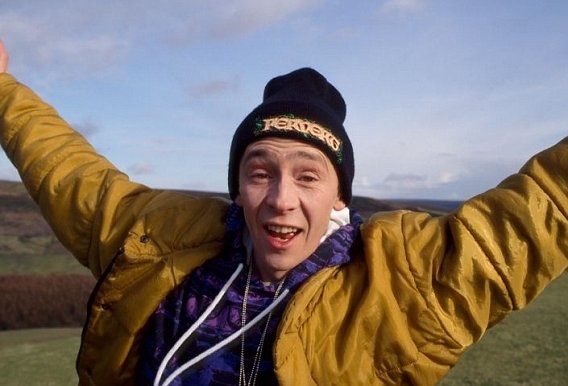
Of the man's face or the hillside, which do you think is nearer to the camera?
the man's face

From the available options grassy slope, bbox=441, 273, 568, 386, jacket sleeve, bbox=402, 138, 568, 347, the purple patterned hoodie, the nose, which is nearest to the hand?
the purple patterned hoodie

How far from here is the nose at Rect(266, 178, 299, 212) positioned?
6.09 feet

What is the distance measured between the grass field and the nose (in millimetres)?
2341

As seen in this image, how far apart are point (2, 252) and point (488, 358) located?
632 cm

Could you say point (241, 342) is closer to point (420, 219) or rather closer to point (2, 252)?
point (420, 219)

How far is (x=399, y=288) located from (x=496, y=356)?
2.70 m

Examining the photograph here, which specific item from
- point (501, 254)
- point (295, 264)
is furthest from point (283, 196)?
point (501, 254)

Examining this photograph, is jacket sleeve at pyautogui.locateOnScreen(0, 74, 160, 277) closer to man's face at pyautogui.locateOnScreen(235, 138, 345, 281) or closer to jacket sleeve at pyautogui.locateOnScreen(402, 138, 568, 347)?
man's face at pyautogui.locateOnScreen(235, 138, 345, 281)

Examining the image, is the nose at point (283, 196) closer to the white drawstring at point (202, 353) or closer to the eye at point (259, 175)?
the eye at point (259, 175)

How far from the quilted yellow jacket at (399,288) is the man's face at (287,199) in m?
0.13

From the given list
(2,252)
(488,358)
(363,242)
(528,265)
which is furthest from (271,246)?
(2,252)

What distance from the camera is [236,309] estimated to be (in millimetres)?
1948

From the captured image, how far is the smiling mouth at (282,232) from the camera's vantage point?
→ 1903 millimetres

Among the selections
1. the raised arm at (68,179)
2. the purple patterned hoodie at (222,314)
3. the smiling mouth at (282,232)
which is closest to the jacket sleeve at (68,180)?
the raised arm at (68,179)
